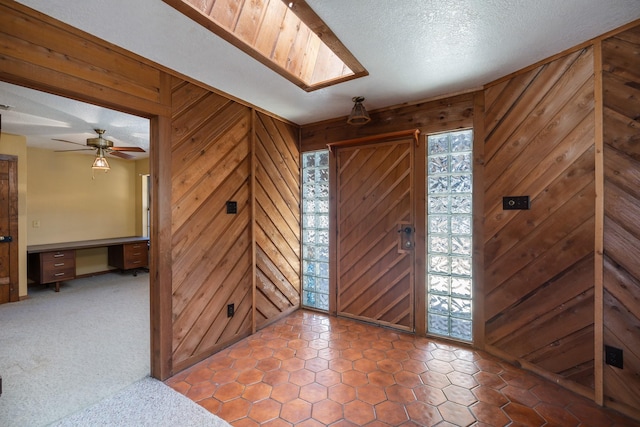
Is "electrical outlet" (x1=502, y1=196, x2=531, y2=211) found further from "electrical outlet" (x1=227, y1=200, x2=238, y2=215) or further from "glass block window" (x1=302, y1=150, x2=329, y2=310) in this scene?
"electrical outlet" (x1=227, y1=200, x2=238, y2=215)

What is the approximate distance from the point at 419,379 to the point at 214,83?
10.0ft

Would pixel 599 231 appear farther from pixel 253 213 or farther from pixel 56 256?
pixel 56 256

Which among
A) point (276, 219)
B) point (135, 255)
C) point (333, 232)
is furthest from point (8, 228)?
point (333, 232)

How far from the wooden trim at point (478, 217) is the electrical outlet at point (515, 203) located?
0.64 feet

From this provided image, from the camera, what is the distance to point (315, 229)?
Answer: 3.65 meters

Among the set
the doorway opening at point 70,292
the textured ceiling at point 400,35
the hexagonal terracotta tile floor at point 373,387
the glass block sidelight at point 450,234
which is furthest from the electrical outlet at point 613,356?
the doorway opening at point 70,292

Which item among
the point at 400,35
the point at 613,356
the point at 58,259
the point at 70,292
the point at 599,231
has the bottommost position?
the point at 70,292

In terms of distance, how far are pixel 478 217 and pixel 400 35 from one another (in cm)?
174

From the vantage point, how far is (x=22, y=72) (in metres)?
1.48

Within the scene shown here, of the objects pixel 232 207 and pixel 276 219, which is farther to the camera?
pixel 276 219

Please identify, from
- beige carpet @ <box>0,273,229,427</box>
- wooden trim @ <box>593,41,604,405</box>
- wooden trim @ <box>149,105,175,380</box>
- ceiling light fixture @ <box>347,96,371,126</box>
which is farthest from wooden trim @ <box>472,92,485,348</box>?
wooden trim @ <box>149,105,175,380</box>

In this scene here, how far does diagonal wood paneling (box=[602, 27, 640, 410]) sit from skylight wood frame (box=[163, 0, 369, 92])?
5.55ft

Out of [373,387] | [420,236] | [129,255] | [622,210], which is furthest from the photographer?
[129,255]

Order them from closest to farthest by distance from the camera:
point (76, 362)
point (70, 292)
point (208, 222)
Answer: point (76, 362)
point (208, 222)
point (70, 292)
